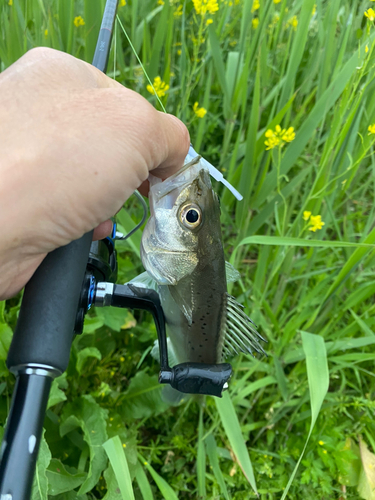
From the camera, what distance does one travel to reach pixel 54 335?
774 mm

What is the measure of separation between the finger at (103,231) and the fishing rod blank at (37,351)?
0.23 meters

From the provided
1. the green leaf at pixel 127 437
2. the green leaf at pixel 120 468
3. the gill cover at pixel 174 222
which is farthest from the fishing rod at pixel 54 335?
the green leaf at pixel 127 437

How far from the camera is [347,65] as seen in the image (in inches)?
64.0

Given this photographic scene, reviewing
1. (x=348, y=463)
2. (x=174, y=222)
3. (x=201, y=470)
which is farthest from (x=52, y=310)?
(x=348, y=463)

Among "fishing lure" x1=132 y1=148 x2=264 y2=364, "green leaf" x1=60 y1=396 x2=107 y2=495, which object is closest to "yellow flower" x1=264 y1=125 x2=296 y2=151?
"fishing lure" x1=132 y1=148 x2=264 y2=364

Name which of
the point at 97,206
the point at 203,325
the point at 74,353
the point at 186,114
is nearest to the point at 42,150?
the point at 97,206

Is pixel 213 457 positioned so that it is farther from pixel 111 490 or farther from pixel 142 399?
pixel 111 490

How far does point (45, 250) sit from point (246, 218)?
1263 mm

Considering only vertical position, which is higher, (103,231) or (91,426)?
(103,231)

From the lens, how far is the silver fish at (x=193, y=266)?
3.95 feet

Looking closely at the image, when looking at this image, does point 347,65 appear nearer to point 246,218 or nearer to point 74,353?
point 246,218

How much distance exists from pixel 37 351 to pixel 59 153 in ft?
1.53

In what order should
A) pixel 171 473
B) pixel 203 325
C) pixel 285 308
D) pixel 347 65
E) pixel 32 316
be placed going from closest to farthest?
pixel 32 316 → pixel 203 325 → pixel 347 65 → pixel 171 473 → pixel 285 308

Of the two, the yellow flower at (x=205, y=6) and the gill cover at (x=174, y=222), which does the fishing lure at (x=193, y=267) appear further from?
the yellow flower at (x=205, y=6)
